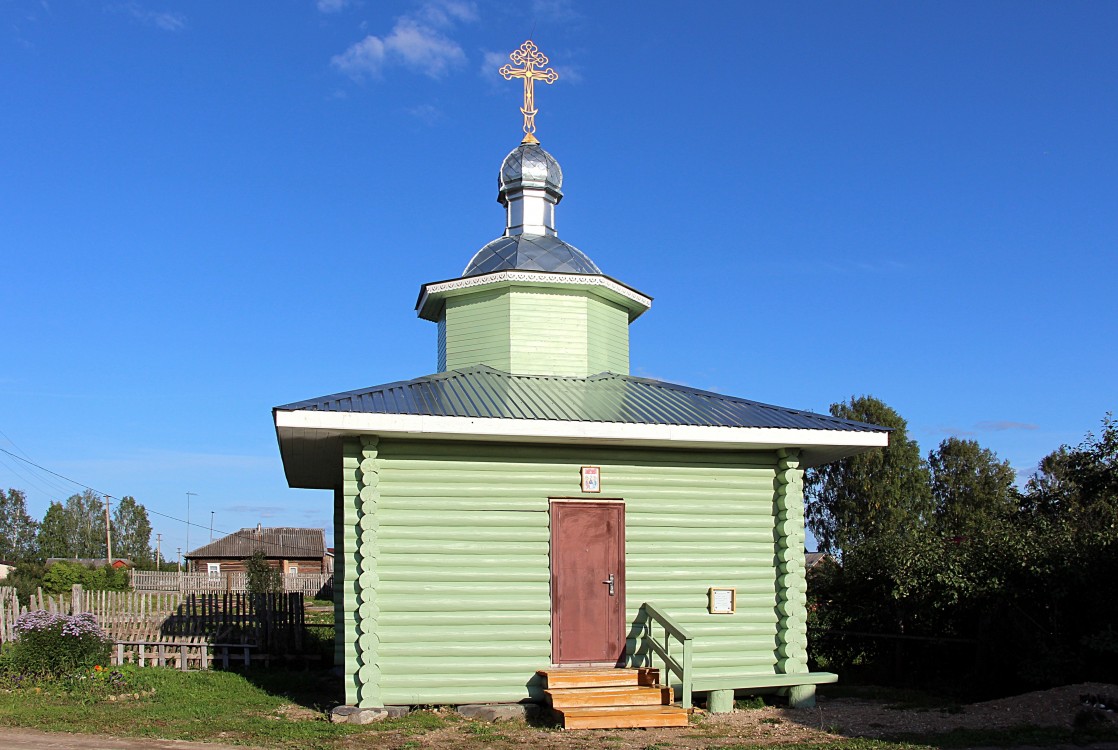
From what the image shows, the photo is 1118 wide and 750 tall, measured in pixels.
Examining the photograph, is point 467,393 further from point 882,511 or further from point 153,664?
point 882,511

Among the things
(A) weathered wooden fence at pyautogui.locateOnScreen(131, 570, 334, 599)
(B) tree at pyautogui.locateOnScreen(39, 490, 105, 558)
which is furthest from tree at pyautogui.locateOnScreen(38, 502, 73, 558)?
(A) weathered wooden fence at pyautogui.locateOnScreen(131, 570, 334, 599)

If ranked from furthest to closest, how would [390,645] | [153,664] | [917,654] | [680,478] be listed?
[153,664], [917,654], [680,478], [390,645]

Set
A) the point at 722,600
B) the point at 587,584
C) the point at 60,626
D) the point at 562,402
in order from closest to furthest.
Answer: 1. the point at 587,584
2. the point at 722,600
3. the point at 562,402
4. the point at 60,626

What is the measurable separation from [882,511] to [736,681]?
29.1m

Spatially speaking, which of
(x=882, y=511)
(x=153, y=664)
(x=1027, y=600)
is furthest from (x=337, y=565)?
(x=882, y=511)

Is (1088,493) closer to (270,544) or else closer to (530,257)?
(530,257)

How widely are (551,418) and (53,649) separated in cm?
772

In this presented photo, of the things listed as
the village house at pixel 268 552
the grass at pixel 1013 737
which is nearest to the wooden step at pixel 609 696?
the grass at pixel 1013 737

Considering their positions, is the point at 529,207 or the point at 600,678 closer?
the point at 600,678

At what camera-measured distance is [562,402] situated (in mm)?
12945

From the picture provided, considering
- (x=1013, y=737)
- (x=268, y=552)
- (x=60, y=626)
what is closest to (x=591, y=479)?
(x=1013, y=737)

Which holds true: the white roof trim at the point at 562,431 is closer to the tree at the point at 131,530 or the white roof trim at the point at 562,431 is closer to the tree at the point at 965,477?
the tree at the point at 965,477

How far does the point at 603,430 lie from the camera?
1189 centimetres

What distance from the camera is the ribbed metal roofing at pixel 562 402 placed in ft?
39.1
